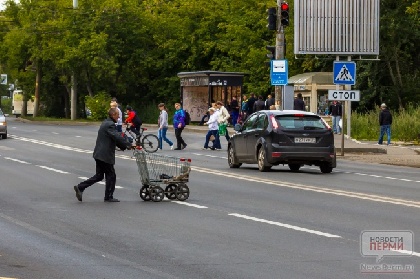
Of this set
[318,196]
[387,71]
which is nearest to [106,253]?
[318,196]

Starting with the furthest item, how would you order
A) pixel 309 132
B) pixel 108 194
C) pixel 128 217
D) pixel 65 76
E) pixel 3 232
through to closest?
1. pixel 65 76
2. pixel 309 132
3. pixel 108 194
4. pixel 128 217
5. pixel 3 232

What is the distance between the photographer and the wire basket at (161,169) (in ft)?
63.7

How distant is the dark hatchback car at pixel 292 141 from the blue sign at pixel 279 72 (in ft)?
31.4

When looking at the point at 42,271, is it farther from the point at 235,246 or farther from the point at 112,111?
the point at 112,111

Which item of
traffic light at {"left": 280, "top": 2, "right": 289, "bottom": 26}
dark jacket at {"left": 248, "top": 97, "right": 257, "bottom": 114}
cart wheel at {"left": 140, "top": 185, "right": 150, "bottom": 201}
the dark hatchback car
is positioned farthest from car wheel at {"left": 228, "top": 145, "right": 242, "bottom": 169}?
dark jacket at {"left": 248, "top": 97, "right": 257, "bottom": 114}

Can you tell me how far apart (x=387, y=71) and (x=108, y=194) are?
5138 centimetres

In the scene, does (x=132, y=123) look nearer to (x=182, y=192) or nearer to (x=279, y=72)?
(x=279, y=72)

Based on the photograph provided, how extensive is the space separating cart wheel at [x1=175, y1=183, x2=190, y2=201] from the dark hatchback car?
819 cm

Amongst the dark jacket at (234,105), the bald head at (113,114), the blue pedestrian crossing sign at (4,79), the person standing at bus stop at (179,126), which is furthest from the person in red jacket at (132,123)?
the blue pedestrian crossing sign at (4,79)

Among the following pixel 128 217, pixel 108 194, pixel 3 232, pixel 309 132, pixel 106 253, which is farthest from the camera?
pixel 309 132

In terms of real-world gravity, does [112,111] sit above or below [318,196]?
above

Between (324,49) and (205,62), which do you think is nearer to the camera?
(324,49)

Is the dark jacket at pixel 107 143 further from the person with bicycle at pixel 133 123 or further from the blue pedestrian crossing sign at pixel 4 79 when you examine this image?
the blue pedestrian crossing sign at pixel 4 79

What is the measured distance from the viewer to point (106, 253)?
500 inches
